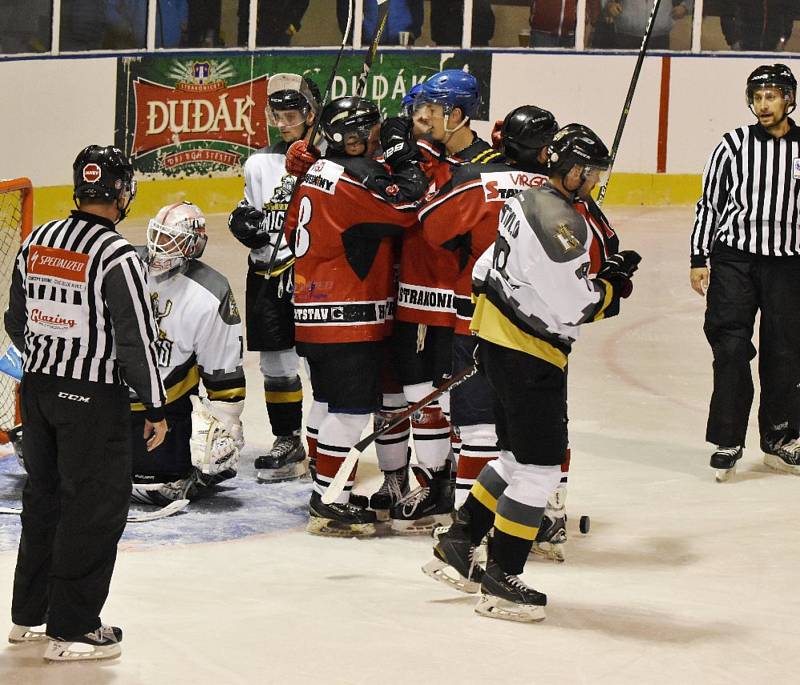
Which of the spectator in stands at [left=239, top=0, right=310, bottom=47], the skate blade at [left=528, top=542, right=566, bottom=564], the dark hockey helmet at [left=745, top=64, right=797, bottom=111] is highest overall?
the spectator in stands at [left=239, top=0, right=310, bottom=47]

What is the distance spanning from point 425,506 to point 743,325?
4.99 feet

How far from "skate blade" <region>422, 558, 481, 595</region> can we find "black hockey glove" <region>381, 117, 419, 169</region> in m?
1.23

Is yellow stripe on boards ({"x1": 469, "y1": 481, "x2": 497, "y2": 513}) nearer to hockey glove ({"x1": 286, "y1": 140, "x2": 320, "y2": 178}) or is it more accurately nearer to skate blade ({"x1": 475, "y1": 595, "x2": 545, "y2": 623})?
skate blade ({"x1": 475, "y1": 595, "x2": 545, "y2": 623})

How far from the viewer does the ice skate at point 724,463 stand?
18.7ft

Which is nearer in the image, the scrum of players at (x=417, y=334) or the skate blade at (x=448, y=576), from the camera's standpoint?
the scrum of players at (x=417, y=334)

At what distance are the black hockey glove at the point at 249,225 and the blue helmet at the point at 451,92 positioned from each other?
0.96 metres

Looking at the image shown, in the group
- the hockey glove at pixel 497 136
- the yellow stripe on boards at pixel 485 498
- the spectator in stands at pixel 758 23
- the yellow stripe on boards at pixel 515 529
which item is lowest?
the yellow stripe on boards at pixel 515 529

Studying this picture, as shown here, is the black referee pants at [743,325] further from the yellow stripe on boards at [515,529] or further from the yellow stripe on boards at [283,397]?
the yellow stripe on boards at [515,529]

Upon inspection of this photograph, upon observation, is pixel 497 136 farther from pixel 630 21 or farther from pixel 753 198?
pixel 630 21

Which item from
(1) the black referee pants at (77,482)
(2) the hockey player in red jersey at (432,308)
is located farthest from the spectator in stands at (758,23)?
(1) the black referee pants at (77,482)

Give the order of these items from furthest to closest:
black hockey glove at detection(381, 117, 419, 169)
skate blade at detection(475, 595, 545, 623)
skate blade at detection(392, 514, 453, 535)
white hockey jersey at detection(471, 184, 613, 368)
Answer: skate blade at detection(392, 514, 453, 535) → black hockey glove at detection(381, 117, 419, 169) → skate blade at detection(475, 595, 545, 623) → white hockey jersey at detection(471, 184, 613, 368)

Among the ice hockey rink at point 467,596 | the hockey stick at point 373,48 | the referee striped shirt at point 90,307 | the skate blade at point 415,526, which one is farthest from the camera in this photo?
the hockey stick at point 373,48

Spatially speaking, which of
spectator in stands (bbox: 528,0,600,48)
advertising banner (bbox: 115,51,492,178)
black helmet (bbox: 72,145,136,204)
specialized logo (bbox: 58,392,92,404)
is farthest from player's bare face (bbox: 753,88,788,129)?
spectator in stands (bbox: 528,0,600,48)

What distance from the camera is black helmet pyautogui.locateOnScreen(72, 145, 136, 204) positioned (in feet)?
11.9
